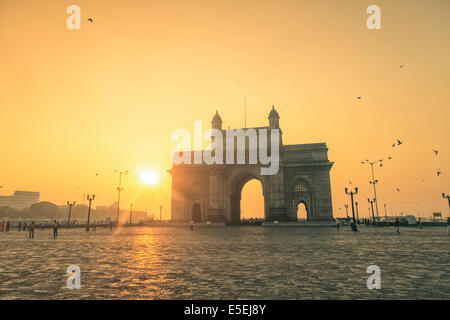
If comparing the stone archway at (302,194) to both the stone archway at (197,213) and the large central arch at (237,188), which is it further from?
the stone archway at (197,213)

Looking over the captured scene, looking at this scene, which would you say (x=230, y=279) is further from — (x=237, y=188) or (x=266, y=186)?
(x=237, y=188)

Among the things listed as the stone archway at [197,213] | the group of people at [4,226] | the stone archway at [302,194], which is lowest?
the group of people at [4,226]

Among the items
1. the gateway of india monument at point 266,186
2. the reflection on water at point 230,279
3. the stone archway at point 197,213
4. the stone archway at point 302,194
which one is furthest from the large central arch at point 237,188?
the reflection on water at point 230,279

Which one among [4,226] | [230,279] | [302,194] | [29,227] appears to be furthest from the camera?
[302,194]

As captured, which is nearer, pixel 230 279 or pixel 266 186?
pixel 230 279

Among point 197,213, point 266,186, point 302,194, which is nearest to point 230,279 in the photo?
point 266,186

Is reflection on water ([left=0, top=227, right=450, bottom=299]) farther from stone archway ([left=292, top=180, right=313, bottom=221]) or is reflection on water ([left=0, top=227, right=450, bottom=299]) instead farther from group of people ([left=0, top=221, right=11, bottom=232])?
stone archway ([left=292, top=180, right=313, bottom=221])

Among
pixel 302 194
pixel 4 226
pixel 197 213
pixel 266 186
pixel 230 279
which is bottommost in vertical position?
pixel 4 226

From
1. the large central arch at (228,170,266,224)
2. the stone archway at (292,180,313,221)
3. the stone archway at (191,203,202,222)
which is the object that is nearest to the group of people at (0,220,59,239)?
the stone archway at (191,203,202,222)

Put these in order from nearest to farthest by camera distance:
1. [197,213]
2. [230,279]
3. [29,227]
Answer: [230,279]
[29,227]
[197,213]
